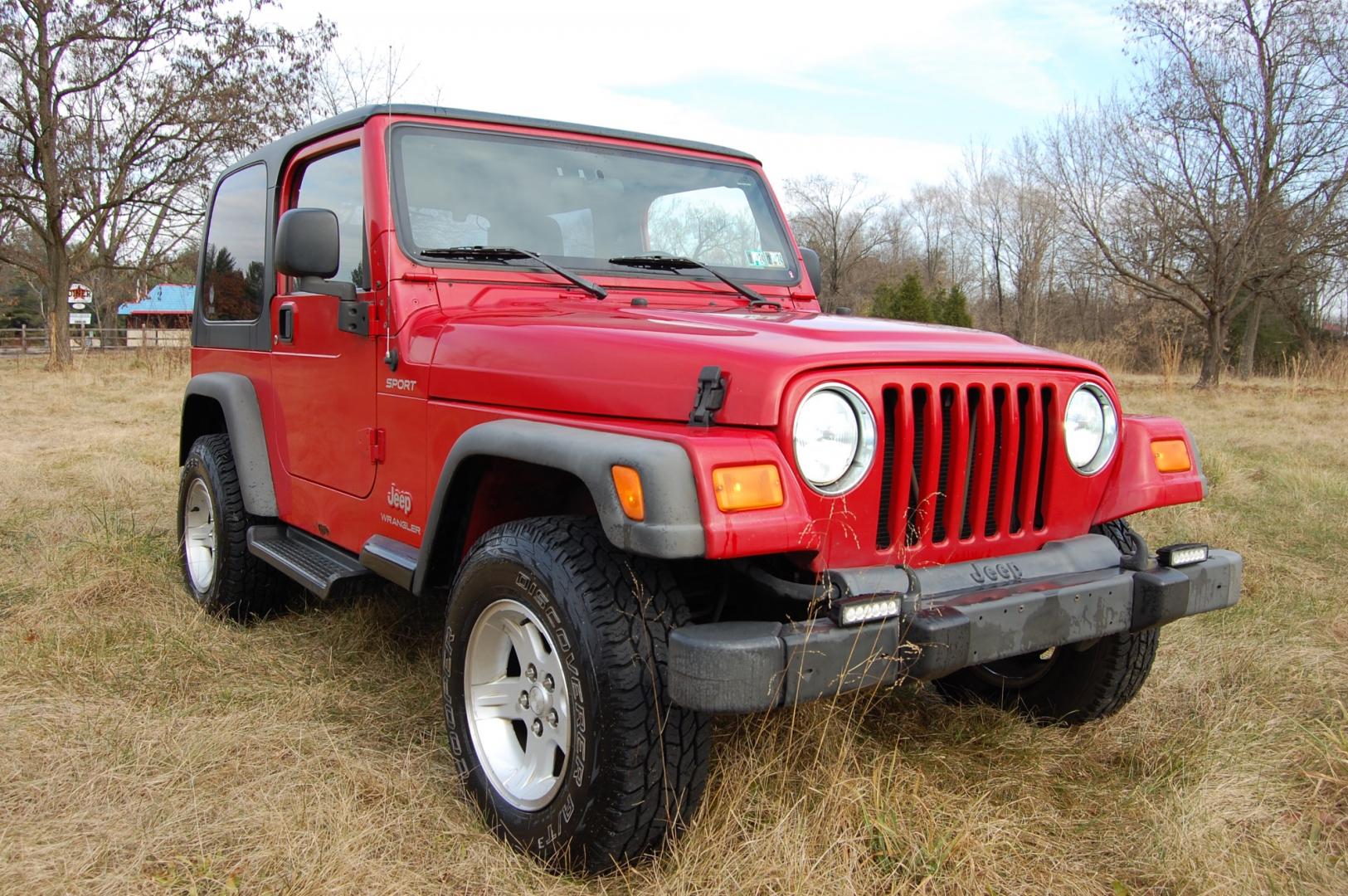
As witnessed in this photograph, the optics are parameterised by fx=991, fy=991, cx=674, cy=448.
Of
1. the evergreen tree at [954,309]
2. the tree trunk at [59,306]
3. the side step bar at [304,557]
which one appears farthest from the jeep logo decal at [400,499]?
the evergreen tree at [954,309]

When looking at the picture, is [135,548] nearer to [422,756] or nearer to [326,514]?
[326,514]

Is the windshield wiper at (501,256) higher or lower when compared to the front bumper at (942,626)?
higher

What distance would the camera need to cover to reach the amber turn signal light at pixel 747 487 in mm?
1918

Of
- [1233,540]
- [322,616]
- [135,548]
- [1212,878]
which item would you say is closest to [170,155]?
[135,548]

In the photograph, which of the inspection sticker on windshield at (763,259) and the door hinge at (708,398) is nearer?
the door hinge at (708,398)

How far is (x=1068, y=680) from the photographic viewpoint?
3084 mm

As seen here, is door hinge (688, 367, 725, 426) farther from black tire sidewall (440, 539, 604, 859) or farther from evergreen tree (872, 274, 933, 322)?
evergreen tree (872, 274, 933, 322)

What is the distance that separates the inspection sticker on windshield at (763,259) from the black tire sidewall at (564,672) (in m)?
1.68

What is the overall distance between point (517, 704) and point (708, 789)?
0.52 meters

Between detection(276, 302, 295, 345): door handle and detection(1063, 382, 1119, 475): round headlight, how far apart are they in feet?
8.67

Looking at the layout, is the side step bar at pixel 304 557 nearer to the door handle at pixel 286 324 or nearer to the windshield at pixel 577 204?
the door handle at pixel 286 324

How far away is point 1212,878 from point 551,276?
93.2 inches

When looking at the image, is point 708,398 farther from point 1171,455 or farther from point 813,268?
point 813,268

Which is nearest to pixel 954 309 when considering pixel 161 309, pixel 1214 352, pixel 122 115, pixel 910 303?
pixel 910 303
